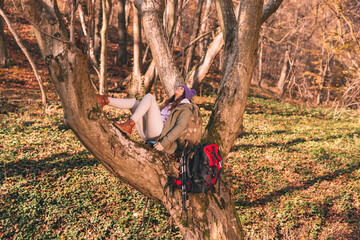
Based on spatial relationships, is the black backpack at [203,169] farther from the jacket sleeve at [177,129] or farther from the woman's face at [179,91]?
the woman's face at [179,91]

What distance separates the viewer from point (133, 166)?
277cm

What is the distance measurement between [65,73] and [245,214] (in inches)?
170

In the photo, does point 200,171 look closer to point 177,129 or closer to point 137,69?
point 177,129

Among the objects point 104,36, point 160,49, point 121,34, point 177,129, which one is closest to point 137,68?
point 104,36

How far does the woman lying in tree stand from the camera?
315 centimetres

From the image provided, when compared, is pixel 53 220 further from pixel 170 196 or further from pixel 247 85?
pixel 247 85

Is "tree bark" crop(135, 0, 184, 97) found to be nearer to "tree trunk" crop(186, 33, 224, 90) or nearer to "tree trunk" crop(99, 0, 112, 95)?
"tree trunk" crop(186, 33, 224, 90)

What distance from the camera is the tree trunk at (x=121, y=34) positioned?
14600mm

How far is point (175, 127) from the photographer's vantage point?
10.6 ft

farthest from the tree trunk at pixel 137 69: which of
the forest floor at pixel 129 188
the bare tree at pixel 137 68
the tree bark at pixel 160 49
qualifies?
the tree bark at pixel 160 49

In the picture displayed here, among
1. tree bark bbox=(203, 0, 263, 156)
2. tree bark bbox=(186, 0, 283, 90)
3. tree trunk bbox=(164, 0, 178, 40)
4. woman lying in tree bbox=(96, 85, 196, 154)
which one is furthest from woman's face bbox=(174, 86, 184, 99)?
tree trunk bbox=(164, 0, 178, 40)

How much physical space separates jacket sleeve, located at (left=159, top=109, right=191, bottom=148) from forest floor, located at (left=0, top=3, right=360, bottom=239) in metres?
1.11

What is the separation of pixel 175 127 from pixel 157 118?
0.45 meters

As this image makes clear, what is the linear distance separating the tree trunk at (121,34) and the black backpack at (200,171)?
13.8 meters
